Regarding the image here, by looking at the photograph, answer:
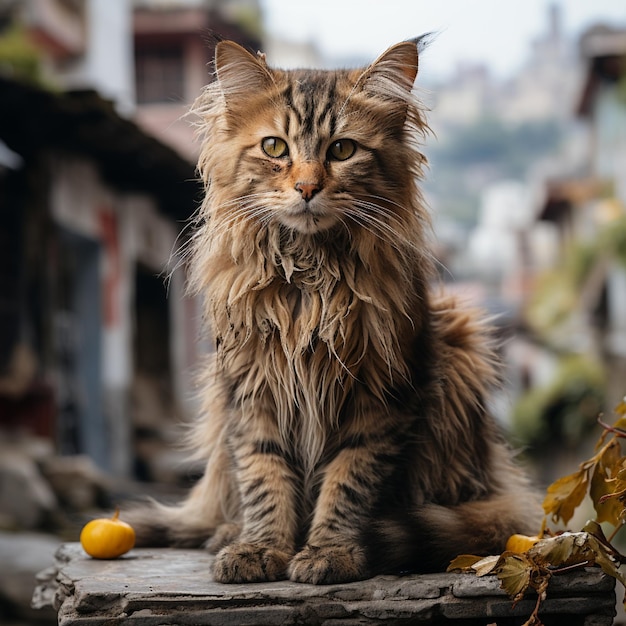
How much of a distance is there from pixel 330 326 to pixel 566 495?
816mm

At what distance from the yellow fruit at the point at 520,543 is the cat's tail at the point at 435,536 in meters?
0.06

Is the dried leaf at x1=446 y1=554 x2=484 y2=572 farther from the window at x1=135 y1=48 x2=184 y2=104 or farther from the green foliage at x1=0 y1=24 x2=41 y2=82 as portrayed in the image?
the window at x1=135 y1=48 x2=184 y2=104

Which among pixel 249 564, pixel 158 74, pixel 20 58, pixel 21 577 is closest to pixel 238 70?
pixel 249 564

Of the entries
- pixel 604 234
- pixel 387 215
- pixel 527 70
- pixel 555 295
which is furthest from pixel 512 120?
pixel 387 215

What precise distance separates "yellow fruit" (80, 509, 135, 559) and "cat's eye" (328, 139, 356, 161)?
4.49 ft

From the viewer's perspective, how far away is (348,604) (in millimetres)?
2414

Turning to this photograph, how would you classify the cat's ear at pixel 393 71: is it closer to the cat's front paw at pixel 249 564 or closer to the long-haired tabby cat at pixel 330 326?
the long-haired tabby cat at pixel 330 326

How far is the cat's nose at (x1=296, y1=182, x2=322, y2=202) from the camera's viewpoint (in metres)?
2.65

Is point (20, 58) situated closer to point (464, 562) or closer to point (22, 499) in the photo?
point (22, 499)

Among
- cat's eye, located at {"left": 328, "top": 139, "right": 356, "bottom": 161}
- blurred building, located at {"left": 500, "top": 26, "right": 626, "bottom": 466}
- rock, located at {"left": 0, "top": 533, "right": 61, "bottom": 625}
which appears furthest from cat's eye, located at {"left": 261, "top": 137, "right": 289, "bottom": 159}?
blurred building, located at {"left": 500, "top": 26, "right": 626, "bottom": 466}

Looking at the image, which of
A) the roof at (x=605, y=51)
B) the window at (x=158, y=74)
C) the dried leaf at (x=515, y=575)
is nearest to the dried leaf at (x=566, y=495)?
the dried leaf at (x=515, y=575)

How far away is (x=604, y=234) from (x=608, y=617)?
31.0 feet

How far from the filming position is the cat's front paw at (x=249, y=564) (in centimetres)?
259

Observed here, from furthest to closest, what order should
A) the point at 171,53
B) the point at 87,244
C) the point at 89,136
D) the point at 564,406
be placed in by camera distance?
the point at 171,53, the point at 564,406, the point at 87,244, the point at 89,136
